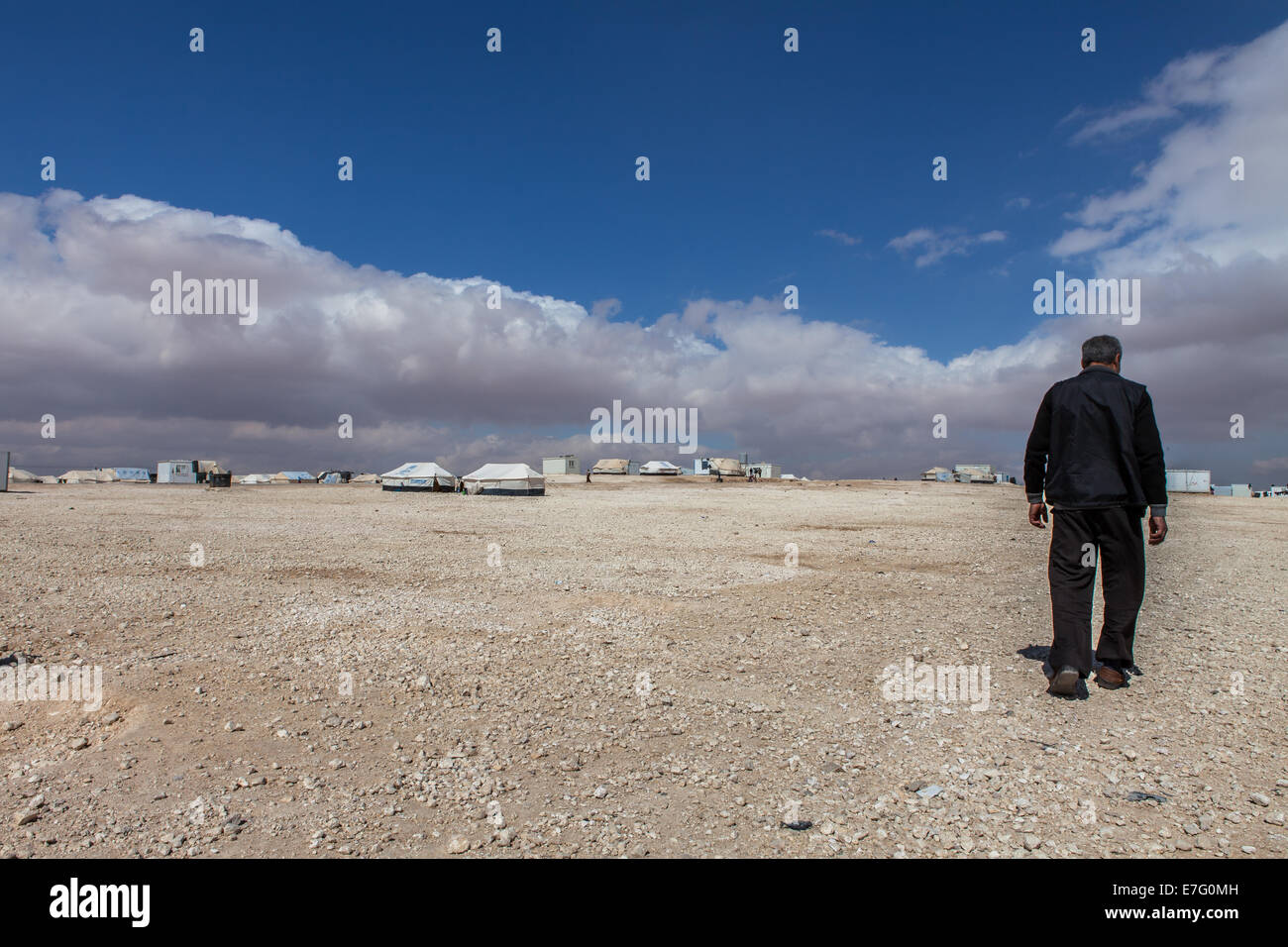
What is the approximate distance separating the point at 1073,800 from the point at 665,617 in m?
5.20

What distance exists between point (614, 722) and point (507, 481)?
45.6 meters

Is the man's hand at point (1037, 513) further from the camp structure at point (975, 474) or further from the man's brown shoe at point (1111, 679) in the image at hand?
the camp structure at point (975, 474)

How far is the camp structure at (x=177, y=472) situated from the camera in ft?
222

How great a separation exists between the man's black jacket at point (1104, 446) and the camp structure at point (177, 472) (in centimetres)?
7884

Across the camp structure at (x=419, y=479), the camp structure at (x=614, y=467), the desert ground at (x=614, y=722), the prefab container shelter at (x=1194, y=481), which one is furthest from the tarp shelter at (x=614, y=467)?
the desert ground at (x=614, y=722)

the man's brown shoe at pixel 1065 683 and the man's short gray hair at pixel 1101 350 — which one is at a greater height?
the man's short gray hair at pixel 1101 350

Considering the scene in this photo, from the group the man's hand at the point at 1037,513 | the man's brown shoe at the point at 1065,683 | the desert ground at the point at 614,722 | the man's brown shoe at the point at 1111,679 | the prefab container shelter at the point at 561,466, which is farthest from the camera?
the prefab container shelter at the point at 561,466

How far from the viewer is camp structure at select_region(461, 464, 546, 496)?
1955 inches

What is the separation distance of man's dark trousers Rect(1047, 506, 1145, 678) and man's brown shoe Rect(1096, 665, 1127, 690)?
10 centimetres

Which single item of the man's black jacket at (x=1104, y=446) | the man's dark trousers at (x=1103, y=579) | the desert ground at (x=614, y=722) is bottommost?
the desert ground at (x=614, y=722)

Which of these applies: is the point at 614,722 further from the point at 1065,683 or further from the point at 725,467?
the point at 725,467

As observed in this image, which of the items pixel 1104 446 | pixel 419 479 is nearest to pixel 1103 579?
pixel 1104 446
